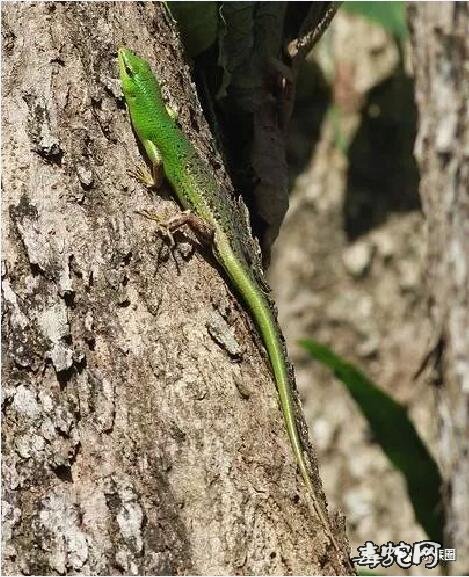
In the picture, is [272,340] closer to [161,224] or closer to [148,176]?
[161,224]

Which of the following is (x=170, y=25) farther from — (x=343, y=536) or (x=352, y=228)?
(x=352, y=228)

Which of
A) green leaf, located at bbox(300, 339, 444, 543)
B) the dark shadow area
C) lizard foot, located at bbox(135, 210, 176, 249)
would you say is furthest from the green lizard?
the dark shadow area

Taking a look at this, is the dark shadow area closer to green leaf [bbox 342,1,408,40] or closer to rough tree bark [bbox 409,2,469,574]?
green leaf [bbox 342,1,408,40]

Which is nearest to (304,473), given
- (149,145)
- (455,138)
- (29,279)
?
(29,279)

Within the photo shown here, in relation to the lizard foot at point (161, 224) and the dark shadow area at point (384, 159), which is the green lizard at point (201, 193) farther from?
the dark shadow area at point (384, 159)

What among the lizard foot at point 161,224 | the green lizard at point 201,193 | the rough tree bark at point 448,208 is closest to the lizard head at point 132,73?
the green lizard at point 201,193

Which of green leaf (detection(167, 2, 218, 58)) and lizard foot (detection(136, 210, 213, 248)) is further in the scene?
green leaf (detection(167, 2, 218, 58))
